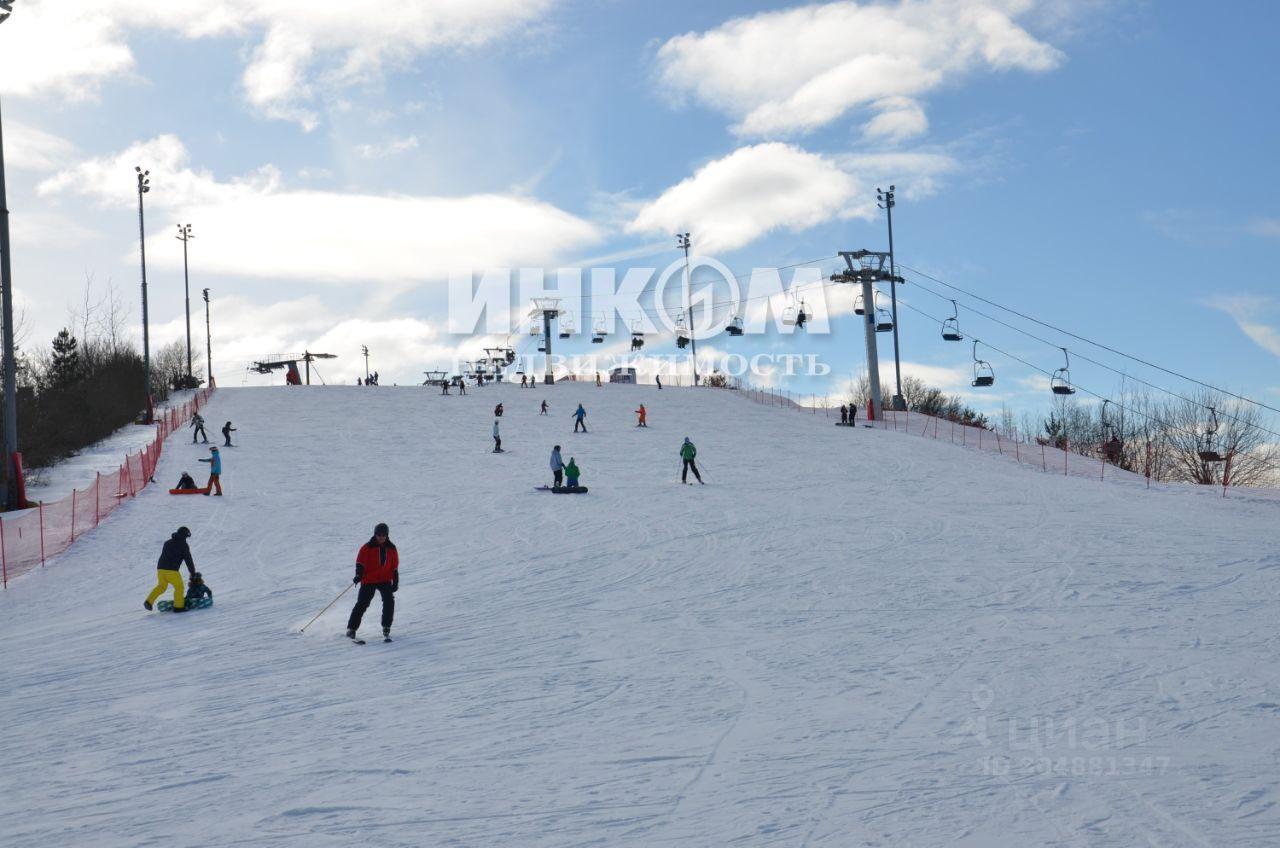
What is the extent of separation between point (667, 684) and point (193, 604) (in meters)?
7.63

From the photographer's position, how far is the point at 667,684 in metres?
9.35

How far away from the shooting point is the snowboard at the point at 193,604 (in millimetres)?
13078

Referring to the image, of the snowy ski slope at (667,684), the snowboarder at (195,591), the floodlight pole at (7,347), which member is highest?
the floodlight pole at (7,347)

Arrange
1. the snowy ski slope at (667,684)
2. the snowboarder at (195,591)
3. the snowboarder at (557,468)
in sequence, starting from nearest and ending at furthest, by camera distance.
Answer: the snowy ski slope at (667,684) < the snowboarder at (195,591) < the snowboarder at (557,468)

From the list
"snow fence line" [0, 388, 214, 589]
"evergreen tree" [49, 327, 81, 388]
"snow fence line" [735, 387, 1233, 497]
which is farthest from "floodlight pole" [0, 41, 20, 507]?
"evergreen tree" [49, 327, 81, 388]

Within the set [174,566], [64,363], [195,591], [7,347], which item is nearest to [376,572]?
[174,566]

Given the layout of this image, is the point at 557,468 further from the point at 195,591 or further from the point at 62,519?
the point at 195,591

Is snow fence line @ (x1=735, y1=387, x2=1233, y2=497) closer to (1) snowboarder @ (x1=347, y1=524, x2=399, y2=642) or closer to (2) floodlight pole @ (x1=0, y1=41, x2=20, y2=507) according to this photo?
(1) snowboarder @ (x1=347, y1=524, x2=399, y2=642)

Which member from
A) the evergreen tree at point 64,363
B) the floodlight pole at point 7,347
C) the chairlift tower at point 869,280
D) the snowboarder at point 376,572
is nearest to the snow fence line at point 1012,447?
the chairlift tower at point 869,280

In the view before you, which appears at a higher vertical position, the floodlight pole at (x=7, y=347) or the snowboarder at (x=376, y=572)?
the floodlight pole at (x=7, y=347)

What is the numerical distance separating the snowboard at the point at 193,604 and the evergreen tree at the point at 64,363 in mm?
58901

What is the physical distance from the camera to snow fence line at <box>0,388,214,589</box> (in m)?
18.0

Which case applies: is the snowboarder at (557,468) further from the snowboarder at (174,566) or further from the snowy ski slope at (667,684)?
the snowboarder at (174,566)

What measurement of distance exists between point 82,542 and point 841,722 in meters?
17.1
